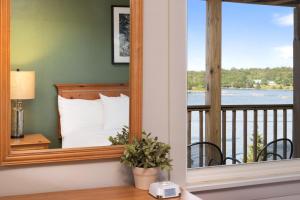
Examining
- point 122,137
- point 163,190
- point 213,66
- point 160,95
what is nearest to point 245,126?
point 213,66

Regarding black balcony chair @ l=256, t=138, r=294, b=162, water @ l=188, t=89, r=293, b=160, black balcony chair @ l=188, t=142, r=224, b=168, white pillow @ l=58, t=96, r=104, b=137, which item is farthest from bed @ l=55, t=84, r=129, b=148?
black balcony chair @ l=256, t=138, r=294, b=162

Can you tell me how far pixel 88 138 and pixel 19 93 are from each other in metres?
0.34

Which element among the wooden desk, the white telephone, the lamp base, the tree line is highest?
the tree line

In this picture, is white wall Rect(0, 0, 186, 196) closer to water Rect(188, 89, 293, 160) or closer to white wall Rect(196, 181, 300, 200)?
white wall Rect(196, 181, 300, 200)

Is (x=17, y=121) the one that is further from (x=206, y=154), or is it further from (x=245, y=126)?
(x=245, y=126)

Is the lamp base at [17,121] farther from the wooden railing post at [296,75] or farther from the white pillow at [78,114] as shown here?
the wooden railing post at [296,75]

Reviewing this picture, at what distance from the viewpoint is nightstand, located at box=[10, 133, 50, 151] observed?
1.40 m

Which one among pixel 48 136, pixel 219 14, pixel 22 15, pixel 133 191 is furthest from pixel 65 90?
pixel 219 14

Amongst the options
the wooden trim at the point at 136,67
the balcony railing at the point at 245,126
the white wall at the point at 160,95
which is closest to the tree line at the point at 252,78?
the balcony railing at the point at 245,126

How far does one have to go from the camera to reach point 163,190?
138 centimetres

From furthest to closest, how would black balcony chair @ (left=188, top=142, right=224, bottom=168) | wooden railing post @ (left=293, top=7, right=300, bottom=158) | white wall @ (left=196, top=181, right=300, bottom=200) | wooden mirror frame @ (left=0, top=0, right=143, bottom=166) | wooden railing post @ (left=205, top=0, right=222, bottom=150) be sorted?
wooden railing post @ (left=293, top=7, right=300, bottom=158) → wooden railing post @ (left=205, top=0, right=222, bottom=150) → black balcony chair @ (left=188, top=142, right=224, bottom=168) → white wall @ (left=196, top=181, right=300, bottom=200) → wooden mirror frame @ (left=0, top=0, right=143, bottom=166)

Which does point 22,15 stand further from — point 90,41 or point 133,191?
point 133,191

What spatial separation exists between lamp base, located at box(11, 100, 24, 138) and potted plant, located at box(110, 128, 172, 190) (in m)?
0.43

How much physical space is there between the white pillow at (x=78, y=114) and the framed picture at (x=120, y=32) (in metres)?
0.22
